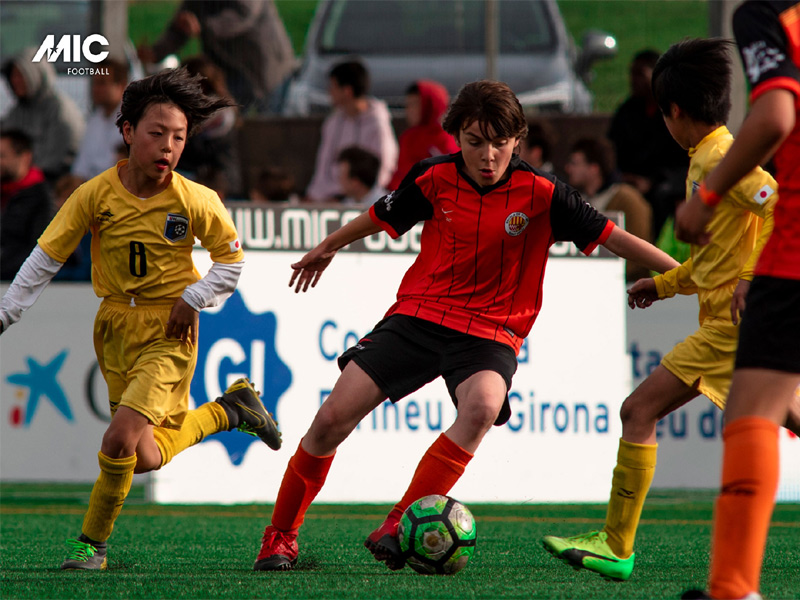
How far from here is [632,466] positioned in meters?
4.68

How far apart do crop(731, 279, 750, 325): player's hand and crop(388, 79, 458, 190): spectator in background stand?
495 cm

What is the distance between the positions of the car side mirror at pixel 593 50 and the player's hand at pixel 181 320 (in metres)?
5.71

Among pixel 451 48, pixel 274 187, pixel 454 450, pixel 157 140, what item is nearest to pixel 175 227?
pixel 157 140

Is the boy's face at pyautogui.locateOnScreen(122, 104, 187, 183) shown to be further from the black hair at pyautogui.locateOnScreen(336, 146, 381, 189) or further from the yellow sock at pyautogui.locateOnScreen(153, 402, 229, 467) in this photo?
the black hair at pyautogui.locateOnScreen(336, 146, 381, 189)

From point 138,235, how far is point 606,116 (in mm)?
5842

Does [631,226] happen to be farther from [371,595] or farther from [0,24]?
[0,24]

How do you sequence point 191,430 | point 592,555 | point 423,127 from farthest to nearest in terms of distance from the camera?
1. point 423,127
2. point 191,430
3. point 592,555

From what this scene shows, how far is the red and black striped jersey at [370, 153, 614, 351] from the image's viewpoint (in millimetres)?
4746

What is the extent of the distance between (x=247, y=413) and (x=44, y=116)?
538 centimetres

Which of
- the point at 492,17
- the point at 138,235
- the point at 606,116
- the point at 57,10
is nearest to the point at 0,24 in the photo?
the point at 57,10

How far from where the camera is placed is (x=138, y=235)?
504 centimetres

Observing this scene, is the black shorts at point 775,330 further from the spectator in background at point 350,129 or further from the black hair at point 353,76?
the black hair at point 353,76

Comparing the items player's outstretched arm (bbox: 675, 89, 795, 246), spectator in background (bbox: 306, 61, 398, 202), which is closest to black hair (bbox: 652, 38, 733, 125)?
player's outstretched arm (bbox: 675, 89, 795, 246)

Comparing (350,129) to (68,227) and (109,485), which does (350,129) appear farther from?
(109,485)
